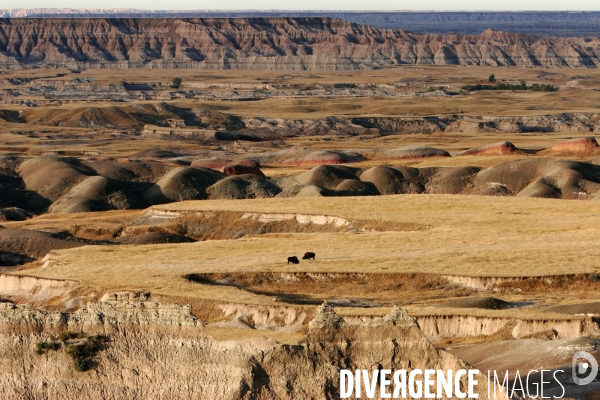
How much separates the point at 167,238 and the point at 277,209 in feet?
25.9

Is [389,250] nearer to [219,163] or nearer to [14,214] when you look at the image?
[14,214]

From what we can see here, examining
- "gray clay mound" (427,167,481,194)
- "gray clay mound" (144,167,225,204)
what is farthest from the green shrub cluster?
"gray clay mound" (427,167,481,194)

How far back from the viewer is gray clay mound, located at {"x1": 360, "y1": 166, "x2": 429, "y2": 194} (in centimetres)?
8800

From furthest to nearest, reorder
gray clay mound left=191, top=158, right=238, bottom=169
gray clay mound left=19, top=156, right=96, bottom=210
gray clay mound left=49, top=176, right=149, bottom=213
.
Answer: gray clay mound left=191, top=158, right=238, bottom=169
gray clay mound left=19, top=156, right=96, bottom=210
gray clay mound left=49, top=176, right=149, bottom=213

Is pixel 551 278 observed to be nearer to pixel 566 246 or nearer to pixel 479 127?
pixel 566 246

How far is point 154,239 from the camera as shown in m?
62.9

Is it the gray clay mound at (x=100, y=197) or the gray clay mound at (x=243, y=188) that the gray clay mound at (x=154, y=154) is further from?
the gray clay mound at (x=243, y=188)

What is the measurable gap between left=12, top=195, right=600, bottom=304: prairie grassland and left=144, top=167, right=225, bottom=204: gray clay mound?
17128 mm

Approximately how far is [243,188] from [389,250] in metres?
34.1

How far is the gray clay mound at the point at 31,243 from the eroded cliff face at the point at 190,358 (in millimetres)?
34821

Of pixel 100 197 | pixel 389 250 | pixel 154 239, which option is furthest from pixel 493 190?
pixel 389 250

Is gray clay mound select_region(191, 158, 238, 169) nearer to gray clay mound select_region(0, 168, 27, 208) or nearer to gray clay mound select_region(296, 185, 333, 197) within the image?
gray clay mound select_region(0, 168, 27, 208)

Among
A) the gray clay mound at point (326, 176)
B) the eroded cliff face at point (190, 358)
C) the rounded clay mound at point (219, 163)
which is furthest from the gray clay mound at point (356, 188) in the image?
the eroded cliff face at point (190, 358)

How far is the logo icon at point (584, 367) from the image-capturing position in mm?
26938
